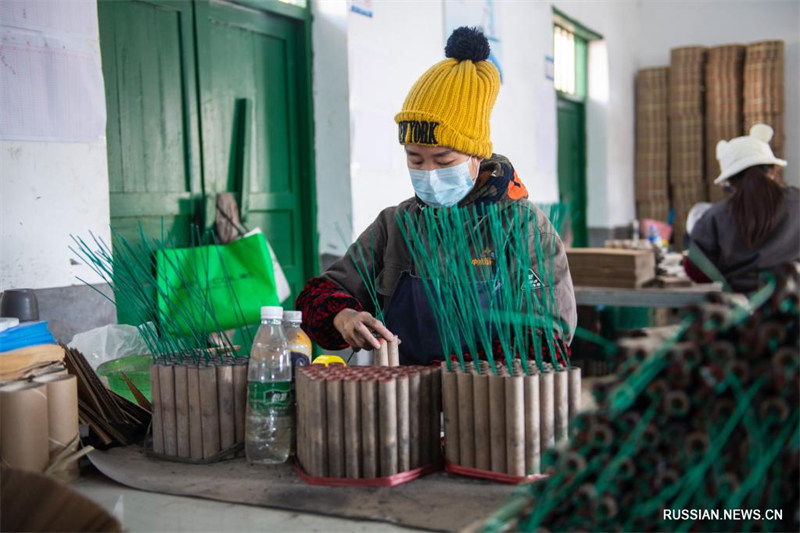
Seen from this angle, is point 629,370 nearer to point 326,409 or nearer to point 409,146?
point 326,409

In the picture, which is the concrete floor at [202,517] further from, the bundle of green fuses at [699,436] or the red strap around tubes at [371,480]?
the bundle of green fuses at [699,436]

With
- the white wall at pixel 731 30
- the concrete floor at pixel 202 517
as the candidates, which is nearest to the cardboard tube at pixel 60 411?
the concrete floor at pixel 202 517

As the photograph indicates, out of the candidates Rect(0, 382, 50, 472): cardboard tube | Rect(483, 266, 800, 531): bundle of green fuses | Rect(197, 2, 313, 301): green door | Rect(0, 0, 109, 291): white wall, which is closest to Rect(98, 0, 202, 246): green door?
Rect(197, 2, 313, 301): green door

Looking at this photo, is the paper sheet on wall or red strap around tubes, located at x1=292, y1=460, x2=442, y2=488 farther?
the paper sheet on wall

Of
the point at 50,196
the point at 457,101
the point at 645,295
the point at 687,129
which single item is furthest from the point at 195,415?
the point at 687,129

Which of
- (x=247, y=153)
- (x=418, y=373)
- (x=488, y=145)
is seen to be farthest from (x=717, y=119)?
(x=418, y=373)

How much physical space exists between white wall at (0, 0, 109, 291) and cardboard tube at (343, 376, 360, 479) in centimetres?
145

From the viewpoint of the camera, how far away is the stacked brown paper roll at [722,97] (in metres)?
7.32

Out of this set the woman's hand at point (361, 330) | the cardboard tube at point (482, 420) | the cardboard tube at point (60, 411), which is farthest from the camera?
the woman's hand at point (361, 330)

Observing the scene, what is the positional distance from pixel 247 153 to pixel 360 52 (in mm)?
791

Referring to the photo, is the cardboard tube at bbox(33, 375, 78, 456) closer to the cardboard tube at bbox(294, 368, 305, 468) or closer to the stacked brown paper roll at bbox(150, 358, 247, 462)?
the stacked brown paper roll at bbox(150, 358, 247, 462)

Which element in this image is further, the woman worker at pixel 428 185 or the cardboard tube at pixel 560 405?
the woman worker at pixel 428 185

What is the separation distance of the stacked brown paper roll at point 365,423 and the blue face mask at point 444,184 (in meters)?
0.63

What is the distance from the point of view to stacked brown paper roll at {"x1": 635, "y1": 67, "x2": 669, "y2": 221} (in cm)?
785
